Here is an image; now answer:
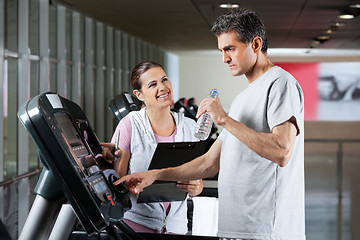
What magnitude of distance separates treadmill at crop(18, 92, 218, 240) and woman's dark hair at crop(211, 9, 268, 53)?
571 millimetres

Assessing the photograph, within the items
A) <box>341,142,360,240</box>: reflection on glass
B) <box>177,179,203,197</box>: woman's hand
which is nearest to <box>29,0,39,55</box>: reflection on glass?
<box>341,142,360,240</box>: reflection on glass

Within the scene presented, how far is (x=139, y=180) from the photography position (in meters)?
2.13

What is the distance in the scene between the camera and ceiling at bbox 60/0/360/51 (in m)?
8.55

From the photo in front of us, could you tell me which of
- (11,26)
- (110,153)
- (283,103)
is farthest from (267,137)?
(11,26)

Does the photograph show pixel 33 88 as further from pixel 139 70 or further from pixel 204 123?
pixel 204 123

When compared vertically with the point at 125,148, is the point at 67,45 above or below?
above

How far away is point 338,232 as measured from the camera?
5.15m

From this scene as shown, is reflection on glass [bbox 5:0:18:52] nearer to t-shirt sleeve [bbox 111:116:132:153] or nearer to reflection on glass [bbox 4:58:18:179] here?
reflection on glass [bbox 4:58:18:179]

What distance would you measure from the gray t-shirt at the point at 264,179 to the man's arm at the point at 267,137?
4 cm

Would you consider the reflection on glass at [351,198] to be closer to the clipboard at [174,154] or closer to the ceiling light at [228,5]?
the ceiling light at [228,5]

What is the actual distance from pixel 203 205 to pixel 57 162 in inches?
69.5

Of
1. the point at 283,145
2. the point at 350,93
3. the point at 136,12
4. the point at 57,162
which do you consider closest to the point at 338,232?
the point at 283,145

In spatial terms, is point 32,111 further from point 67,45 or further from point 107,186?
point 67,45

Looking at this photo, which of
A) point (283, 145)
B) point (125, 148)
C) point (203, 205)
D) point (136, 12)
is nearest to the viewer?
point (283, 145)
